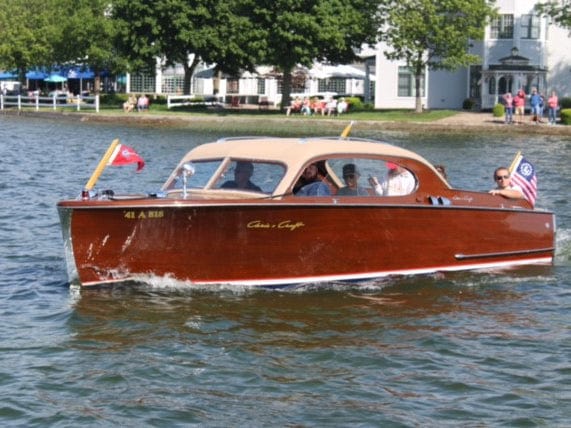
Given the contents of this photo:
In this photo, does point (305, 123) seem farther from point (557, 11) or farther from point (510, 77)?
point (510, 77)

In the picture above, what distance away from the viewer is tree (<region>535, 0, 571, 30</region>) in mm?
62656

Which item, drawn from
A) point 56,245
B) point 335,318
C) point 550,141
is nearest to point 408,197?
point 335,318

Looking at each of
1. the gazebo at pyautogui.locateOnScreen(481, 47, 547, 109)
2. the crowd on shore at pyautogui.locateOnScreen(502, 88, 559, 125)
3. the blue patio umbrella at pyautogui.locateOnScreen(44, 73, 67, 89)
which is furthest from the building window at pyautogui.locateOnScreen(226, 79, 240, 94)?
the crowd on shore at pyautogui.locateOnScreen(502, 88, 559, 125)

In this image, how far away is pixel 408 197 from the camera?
16922 mm

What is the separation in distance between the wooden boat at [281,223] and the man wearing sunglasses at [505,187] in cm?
16

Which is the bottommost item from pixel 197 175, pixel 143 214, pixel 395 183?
pixel 143 214

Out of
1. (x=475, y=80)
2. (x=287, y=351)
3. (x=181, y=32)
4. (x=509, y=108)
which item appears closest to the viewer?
(x=287, y=351)

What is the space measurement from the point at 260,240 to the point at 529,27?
58.1m

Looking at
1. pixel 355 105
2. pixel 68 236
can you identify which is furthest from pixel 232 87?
pixel 68 236

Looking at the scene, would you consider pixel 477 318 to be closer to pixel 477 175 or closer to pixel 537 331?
pixel 537 331

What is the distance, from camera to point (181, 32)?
73.8 metres

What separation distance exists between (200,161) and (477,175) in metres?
19.5

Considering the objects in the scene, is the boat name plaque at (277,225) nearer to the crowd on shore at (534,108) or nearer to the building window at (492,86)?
the crowd on shore at (534,108)

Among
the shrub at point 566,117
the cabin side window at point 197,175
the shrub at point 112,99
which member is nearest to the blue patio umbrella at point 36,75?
the shrub at point 112,99
